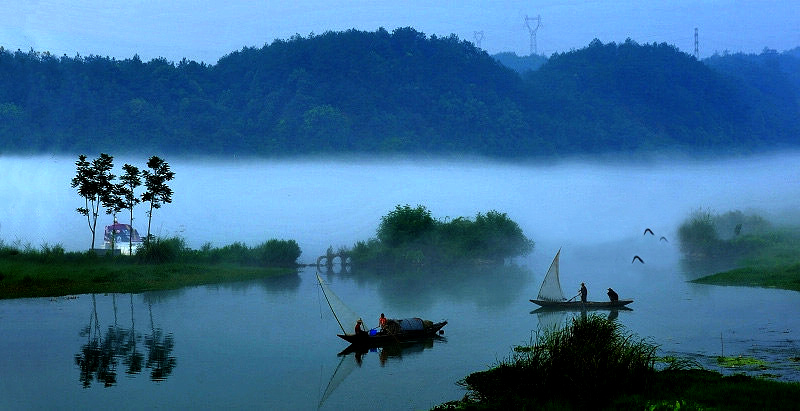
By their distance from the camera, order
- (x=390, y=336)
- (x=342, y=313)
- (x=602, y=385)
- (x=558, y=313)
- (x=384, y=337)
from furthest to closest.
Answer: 1. (x=558, y=313)
2. (x=342, y=313)
3. (x=390, y=336)
4. (x=384, y=337)
5. (x=602, y=385)

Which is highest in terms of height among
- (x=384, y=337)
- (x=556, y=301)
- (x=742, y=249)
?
(x=742, y=249)

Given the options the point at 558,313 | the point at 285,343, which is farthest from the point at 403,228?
the point at 285,343

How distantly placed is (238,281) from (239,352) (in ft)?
150

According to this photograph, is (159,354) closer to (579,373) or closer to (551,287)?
(579,373)

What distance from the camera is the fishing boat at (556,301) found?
204ft

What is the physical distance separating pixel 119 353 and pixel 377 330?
1253 centimetres

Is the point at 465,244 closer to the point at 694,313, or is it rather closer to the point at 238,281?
the point at 238,281

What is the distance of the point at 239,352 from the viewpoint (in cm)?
4531

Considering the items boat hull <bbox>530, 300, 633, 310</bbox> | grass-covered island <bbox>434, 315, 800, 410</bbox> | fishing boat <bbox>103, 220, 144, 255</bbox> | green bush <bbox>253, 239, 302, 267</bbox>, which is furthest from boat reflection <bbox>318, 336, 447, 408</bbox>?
fishing boat <bbox>103, 220, 144, 255</bbox>

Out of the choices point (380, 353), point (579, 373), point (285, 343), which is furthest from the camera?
point (285, 343)

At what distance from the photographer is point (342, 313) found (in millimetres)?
46812

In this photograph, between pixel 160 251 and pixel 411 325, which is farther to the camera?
pixel 160 251

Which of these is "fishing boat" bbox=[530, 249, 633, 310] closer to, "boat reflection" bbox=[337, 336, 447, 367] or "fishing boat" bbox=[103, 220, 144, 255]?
"boat reflection" bbox=[337, 336, 447, 367]

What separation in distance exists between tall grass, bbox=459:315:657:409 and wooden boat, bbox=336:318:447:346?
544 inches
